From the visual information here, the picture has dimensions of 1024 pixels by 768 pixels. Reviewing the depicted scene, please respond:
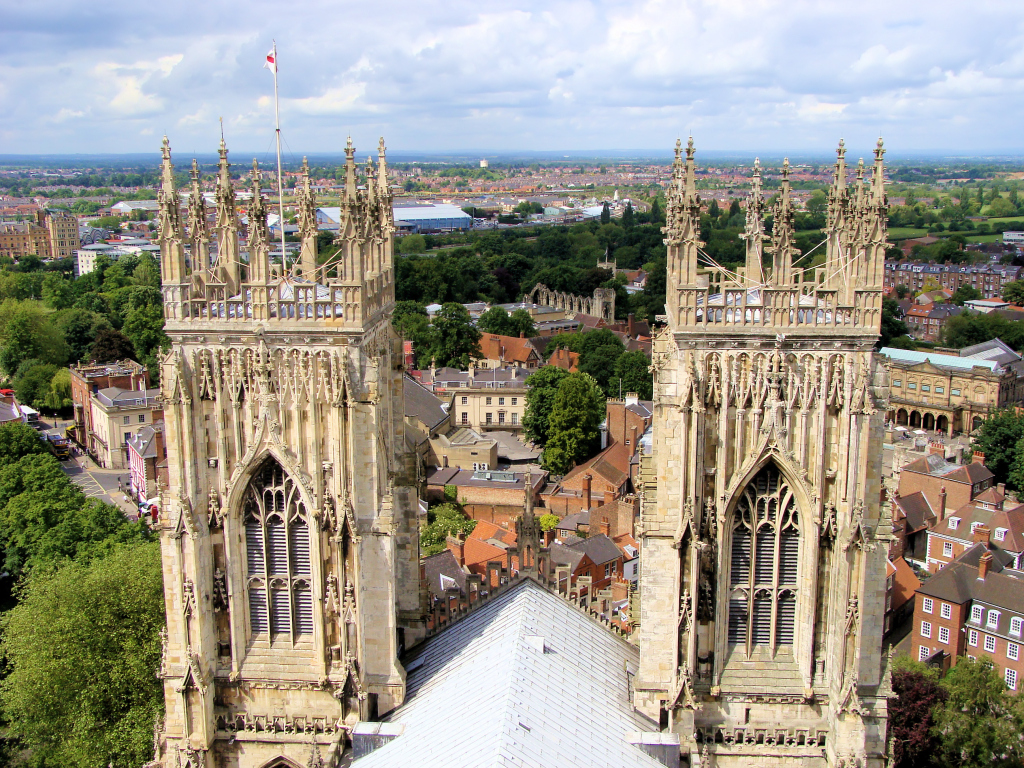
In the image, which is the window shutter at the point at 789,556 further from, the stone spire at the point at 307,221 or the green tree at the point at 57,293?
the green tree at the point at 57,293

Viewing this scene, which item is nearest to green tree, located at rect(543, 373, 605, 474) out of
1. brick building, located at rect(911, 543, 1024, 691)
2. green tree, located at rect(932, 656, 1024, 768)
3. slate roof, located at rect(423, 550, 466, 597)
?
slate roof, located at rect(423, 550, 466, 597)

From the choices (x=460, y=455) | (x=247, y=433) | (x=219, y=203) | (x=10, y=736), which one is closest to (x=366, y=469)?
(x=247, y=433)

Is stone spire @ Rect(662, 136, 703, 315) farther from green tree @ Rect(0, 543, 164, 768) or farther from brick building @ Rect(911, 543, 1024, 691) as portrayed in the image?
brick building @ Rect(911, 543, 1024, 691)

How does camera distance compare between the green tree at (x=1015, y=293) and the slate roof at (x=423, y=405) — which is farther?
the green tree at (x=1015, y=293)

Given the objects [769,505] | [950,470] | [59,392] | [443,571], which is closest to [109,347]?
[59,392]

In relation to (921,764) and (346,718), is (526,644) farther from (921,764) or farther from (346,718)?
(921,764)

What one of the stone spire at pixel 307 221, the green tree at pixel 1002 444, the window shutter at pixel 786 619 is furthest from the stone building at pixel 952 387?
the stone spire at pixel 307 221
